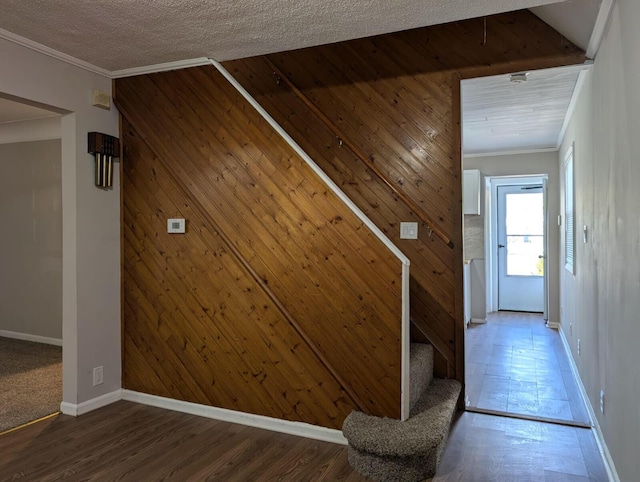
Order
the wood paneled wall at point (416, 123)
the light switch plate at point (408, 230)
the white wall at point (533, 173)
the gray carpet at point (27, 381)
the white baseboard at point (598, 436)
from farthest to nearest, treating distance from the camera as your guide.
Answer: the white wall at point (533, 173) < the light switch plate at point (408, 230) < the gray carpet at point (27, 381) < the wood paneled wall at point (416, 123) < the white baseboard at point (598, 436)

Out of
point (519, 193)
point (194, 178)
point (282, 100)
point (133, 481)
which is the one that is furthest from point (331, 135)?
point (519, 193)

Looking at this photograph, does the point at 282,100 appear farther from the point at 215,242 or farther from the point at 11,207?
the point at 11,207

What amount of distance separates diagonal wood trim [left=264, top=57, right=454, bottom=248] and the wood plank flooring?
1306 mm

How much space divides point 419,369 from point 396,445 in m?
0.64

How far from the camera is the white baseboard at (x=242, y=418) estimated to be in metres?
2.95

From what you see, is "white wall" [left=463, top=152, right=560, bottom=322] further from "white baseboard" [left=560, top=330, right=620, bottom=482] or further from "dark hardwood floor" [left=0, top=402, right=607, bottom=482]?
"dark hardwood floor" [left=0, top=402, right=607, bottom=482]

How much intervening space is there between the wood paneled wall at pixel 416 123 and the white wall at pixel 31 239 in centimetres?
329

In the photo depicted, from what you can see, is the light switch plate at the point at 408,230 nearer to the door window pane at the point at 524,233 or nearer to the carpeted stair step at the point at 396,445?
the carpeted stair step at the point at 396,445

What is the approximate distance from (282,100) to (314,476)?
8.73ft

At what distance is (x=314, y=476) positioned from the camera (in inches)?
98.7

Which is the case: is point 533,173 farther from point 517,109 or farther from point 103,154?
point 103,154

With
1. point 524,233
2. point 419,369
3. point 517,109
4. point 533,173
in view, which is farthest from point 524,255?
point 419,369

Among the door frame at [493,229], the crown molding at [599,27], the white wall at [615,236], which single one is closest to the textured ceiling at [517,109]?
the crown molding at [599,27]

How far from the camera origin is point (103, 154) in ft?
11.4
